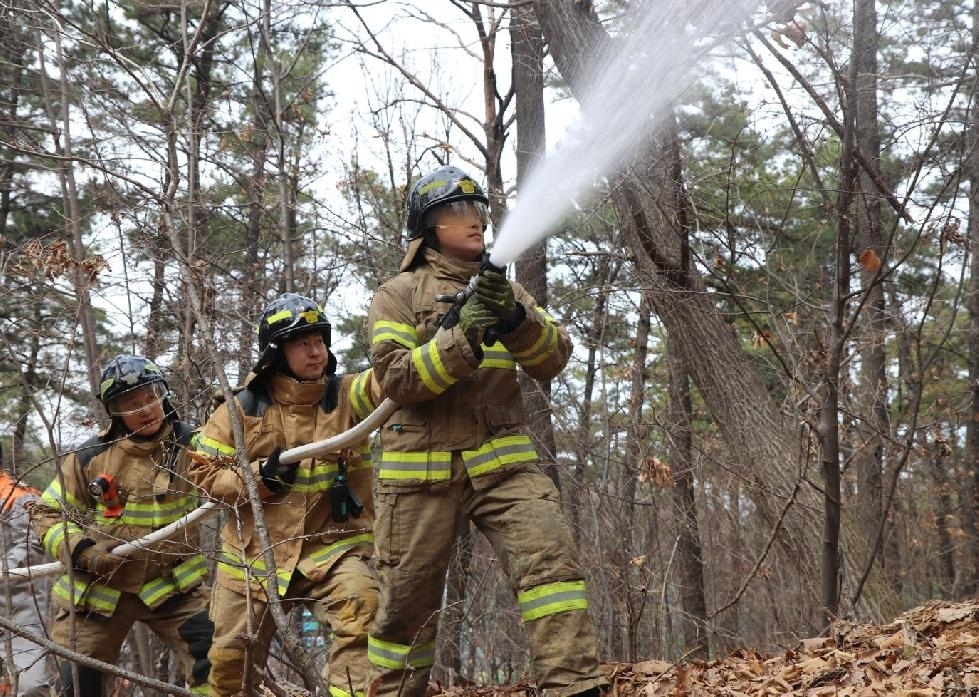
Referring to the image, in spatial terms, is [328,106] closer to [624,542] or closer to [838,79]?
[624,542]

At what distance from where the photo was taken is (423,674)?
13.9 feet

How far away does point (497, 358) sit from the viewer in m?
4.19

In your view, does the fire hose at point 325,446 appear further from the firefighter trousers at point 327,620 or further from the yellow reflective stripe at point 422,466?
the firefighter trousers at point 327,620

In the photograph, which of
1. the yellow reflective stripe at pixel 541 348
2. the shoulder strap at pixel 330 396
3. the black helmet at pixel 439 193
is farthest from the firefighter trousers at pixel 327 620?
the black helmet at pixel 439 193

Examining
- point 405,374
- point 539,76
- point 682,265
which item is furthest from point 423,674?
point 539,76

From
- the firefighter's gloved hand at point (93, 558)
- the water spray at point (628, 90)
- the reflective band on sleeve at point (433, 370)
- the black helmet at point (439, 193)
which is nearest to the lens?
the reflective band on sleeve at point (433, 370)

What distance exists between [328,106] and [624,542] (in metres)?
9.79

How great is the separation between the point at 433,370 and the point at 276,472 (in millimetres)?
1343

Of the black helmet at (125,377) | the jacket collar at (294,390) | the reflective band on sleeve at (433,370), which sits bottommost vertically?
the reflective band on sleeve at (433,370)

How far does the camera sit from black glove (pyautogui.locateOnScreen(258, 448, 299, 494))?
15.5 feet

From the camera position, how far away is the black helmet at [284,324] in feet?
16.5

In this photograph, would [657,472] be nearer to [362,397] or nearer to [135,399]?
[362,397]

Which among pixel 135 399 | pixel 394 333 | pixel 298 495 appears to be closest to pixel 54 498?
pixel 135 399

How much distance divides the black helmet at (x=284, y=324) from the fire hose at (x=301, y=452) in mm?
555
